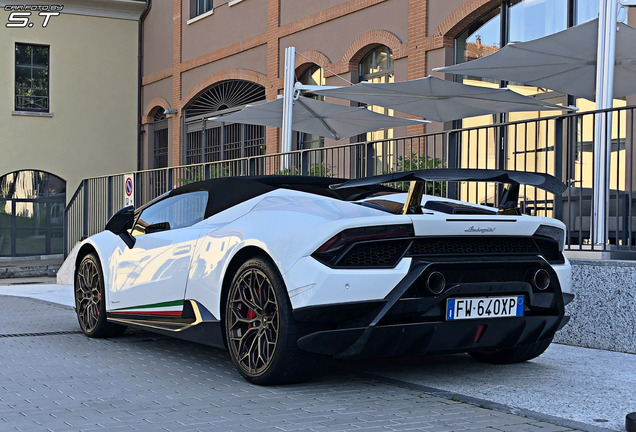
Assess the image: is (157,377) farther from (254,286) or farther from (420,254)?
(420,254)

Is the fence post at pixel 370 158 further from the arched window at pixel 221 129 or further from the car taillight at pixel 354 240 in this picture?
the arched window at pixel 221 129

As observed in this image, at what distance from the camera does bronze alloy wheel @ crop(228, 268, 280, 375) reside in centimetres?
548

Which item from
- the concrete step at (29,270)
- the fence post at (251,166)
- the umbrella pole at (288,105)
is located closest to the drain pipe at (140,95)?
the concrete step at (29,270)

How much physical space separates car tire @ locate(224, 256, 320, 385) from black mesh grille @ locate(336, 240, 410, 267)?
0.45 m

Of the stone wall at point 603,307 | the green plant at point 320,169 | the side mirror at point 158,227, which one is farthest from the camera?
the green plant at point 320,169

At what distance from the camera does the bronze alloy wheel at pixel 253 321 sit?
548cm

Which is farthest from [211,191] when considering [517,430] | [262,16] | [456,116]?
[262,16]

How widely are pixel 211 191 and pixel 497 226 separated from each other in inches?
87.5

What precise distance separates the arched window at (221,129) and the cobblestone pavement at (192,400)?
14.7 m

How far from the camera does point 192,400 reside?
5.23 metres

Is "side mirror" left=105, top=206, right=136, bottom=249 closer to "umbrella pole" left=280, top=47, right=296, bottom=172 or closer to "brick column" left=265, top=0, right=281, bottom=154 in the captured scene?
"umbrella pole" left=280, top=47, right=296, bottom=172

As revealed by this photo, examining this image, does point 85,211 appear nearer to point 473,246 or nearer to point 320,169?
point 320,169

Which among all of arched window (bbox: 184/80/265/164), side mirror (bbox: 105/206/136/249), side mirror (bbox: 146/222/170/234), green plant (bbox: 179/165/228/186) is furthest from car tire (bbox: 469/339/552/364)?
arched window (bbox: 184/80/265/164)

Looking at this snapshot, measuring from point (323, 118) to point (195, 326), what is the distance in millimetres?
9739
